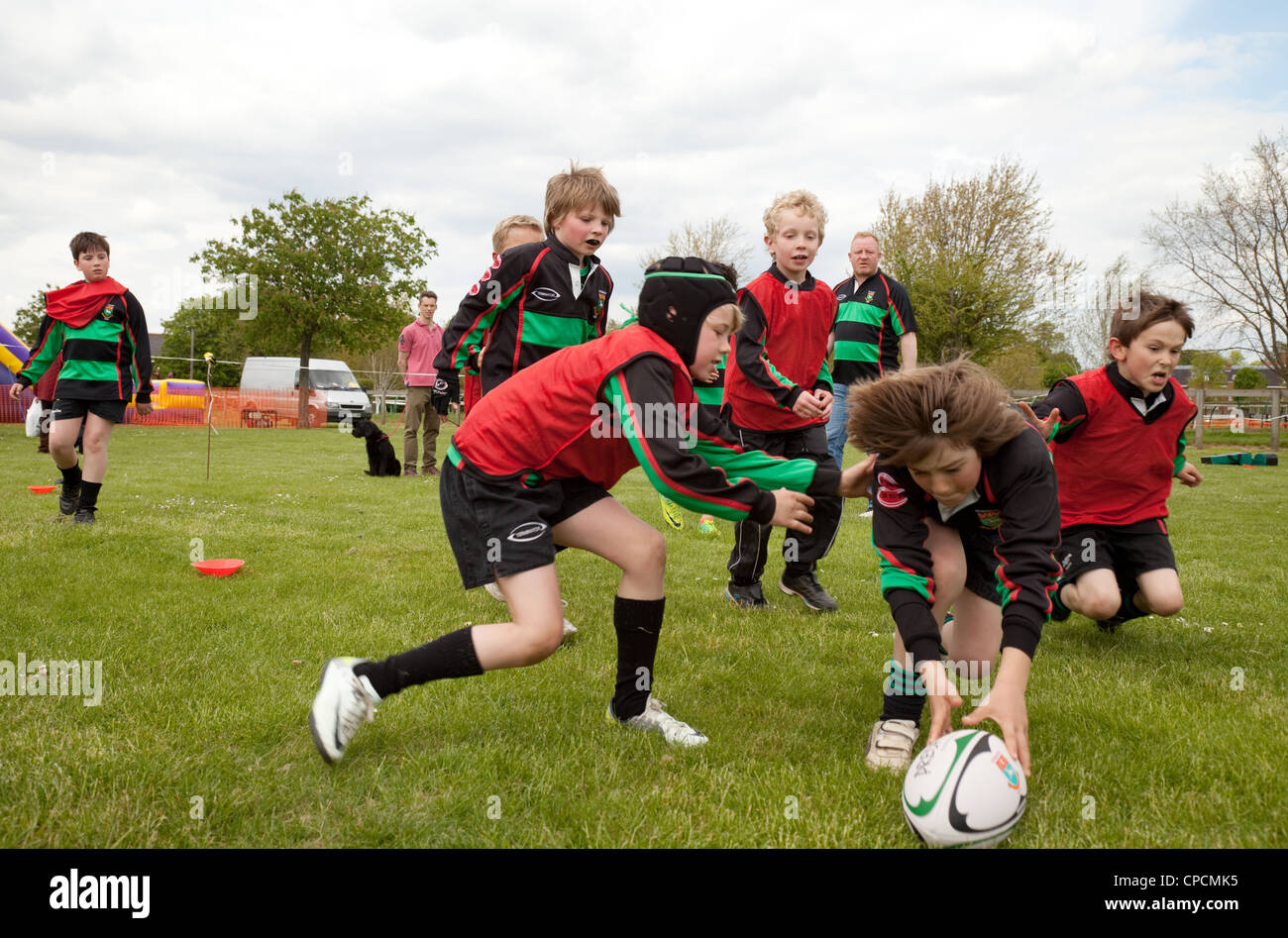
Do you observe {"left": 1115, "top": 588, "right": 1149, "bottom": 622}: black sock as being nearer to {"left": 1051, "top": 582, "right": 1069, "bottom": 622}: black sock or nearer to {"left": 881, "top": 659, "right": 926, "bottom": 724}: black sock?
{"left": 1051, "top": 582, "right": 1069, "bottom": 622}: black sock

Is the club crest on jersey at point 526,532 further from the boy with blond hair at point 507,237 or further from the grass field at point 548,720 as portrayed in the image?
the boy with blond hair at point 507,237

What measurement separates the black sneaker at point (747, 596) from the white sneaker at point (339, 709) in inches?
115

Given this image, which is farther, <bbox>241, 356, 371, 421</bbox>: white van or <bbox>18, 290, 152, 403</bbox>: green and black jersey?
<bbox>241, 356, 371, 421</bbox>: white van

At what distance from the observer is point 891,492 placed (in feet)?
10.4

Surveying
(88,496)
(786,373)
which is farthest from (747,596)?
(88,496)

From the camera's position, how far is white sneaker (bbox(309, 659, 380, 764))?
9.47 feet

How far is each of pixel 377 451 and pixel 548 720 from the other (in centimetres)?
1005

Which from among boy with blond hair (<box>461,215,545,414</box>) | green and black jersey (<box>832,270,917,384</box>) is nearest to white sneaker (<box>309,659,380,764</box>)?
boy with blond hair (<box>461,215,545,414</box>)

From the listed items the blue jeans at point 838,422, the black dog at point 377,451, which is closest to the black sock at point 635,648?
the blue jeans at point 838,422

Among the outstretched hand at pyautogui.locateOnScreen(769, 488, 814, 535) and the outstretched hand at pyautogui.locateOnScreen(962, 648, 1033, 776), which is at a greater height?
the outstretched hand at pyautogui.locateOnScreen(769, 488, 814, 535)

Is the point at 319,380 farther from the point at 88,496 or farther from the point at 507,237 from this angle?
the point at 507,237

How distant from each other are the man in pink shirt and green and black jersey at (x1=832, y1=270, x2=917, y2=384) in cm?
644
